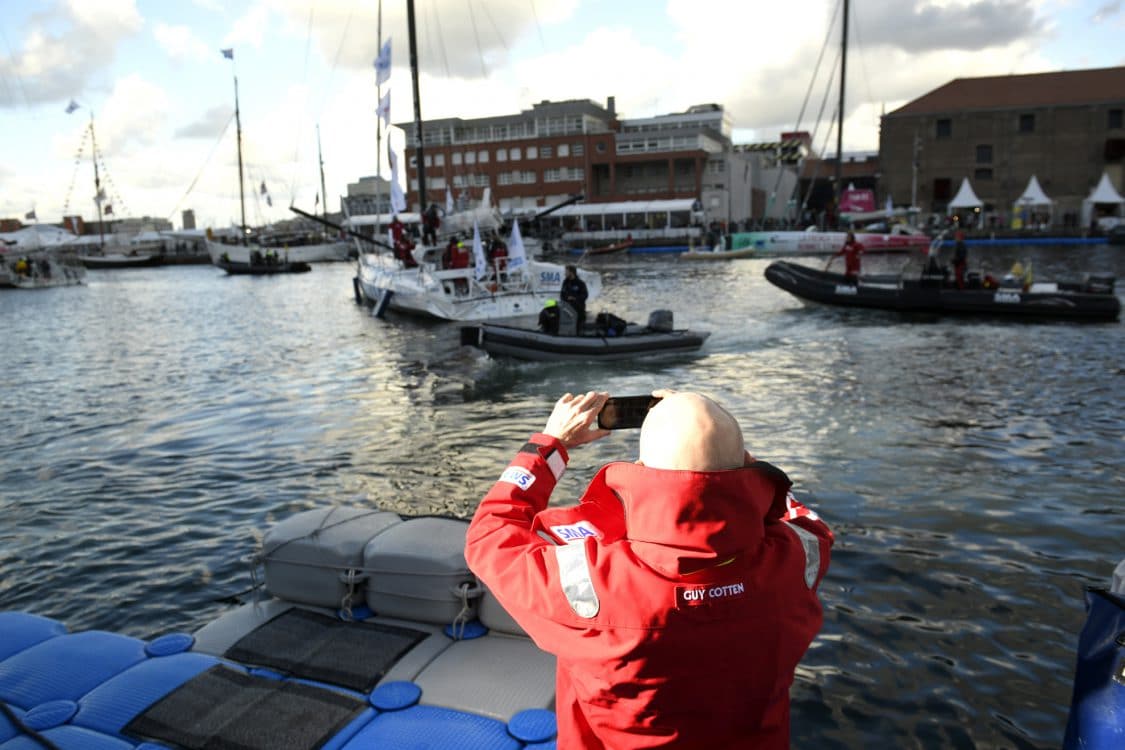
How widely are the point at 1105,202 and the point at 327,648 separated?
66801mm

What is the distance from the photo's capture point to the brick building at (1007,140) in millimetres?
62281

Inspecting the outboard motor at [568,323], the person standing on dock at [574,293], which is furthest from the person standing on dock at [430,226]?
the outboard motor at [568,323]

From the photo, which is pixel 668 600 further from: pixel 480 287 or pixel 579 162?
pixel 579 162

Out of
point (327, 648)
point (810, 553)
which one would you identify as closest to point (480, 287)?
point (327, 648)

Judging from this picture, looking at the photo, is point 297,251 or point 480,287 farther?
point 297,251

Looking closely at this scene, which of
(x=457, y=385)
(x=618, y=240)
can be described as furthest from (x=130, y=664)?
(x=618, y=240)

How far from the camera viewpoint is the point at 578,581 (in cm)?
163

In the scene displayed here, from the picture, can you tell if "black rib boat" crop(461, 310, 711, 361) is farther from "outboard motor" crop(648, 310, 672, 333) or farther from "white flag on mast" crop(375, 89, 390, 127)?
"white flag on mast" crop(375, 89, 390, 127)

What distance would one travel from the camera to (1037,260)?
38.0 meters

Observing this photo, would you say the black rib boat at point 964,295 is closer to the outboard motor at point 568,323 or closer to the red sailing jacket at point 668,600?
the outboard motor at point 568,323

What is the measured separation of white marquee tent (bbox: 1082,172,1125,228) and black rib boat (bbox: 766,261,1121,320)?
4164 cm

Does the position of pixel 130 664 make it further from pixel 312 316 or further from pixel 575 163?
pixel 575 163

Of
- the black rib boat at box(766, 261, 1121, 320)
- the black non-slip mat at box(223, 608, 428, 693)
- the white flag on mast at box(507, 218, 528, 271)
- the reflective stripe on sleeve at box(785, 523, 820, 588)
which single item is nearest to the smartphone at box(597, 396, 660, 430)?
the reflective stripe on sleeve at box(785, 523, 820, 588)

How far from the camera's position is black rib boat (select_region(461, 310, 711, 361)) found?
1446 cm
